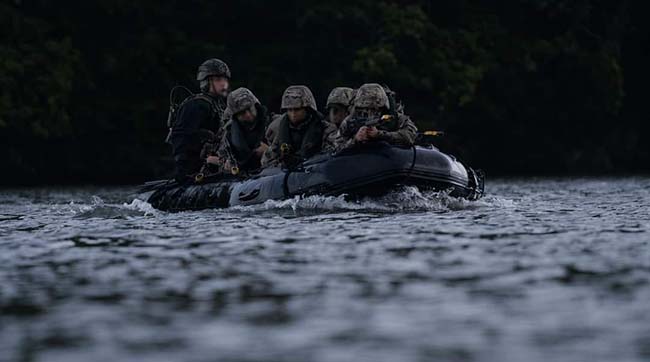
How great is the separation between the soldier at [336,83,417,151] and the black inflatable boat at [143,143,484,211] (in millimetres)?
199

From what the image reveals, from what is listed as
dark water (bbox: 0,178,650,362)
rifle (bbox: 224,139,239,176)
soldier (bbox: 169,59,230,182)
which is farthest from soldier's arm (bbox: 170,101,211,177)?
dark water (bbox: 0,178,650,362)

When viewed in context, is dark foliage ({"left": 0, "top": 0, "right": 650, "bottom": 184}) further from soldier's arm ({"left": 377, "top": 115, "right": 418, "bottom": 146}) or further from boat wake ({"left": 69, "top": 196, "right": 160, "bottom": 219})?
soldier's arm ({"left": 377, "top": 115, "right": 418, "bottom": 146})

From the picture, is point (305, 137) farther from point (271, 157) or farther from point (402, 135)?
point (402, 135)

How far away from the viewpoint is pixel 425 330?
23.9ft

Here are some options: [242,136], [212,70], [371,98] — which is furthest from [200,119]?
[371,98]

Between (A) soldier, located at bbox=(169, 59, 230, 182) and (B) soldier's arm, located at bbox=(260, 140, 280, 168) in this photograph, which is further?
(A) soldier, located at bbox=(169, 59, 230, 182)

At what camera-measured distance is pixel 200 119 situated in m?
20.7

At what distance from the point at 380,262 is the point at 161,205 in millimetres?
10396

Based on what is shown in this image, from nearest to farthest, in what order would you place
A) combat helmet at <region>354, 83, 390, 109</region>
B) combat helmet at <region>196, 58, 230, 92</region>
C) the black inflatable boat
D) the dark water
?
the dark water < the black inflatable boat < combat helmet at <region>354, 83, 390, 109</region> < combat helmet at <region>196, 58, 230, 92</region>

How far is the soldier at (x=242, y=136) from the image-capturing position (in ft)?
64.5

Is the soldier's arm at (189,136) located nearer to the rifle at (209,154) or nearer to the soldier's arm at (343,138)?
the rifle at (209,154)

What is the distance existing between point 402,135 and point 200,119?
4.61m

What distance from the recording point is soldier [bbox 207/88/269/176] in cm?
1967

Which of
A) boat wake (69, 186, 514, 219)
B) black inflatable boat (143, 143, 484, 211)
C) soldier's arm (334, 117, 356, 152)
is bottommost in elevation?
boat wake (69, 186, 514, 219)
